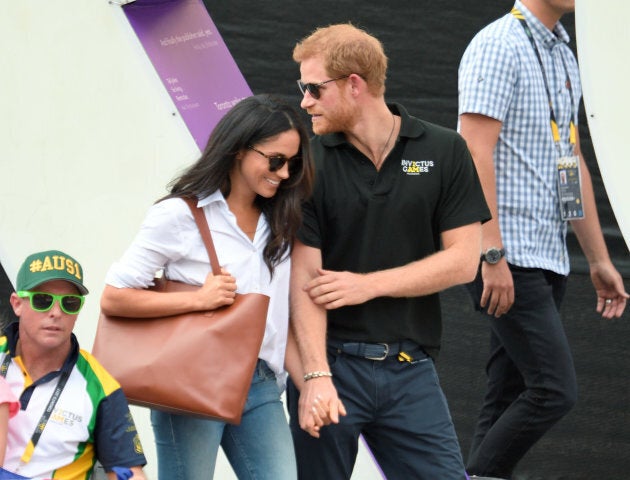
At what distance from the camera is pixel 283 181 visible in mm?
2822

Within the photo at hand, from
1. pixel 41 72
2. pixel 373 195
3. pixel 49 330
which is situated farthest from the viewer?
pixel 41 72

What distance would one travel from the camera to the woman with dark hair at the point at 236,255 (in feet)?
8.84

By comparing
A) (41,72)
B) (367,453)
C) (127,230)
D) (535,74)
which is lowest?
(367,453)

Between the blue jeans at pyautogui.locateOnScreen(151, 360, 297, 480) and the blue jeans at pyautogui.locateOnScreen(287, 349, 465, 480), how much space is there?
0.20 metres

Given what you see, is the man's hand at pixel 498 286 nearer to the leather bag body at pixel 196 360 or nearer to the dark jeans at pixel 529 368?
the dark jeans at pixel 529 368

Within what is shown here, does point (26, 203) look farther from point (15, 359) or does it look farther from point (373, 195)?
point (373, 195)

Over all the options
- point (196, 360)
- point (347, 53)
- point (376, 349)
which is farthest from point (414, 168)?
point (196, 360)

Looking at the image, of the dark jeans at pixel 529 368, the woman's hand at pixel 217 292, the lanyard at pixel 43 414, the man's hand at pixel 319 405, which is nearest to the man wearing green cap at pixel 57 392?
the lanyard at pixel 43 414

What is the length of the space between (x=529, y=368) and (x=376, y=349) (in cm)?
80

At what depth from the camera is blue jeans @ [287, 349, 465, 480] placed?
115 inches

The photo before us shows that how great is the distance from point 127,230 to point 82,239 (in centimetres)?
13

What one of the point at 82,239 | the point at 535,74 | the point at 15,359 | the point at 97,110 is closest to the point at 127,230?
the point at 82,239

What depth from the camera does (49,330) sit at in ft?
8.63

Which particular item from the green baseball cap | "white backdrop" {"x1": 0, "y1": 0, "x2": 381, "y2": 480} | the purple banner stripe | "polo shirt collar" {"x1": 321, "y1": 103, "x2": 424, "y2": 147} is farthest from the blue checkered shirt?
the green baseball cap
